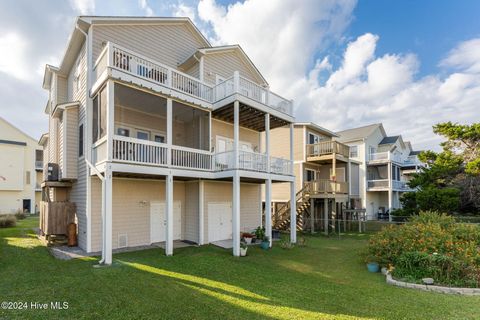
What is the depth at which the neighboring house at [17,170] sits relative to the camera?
A: 2844 centimetres

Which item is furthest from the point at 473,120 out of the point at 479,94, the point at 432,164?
the point at 432,164

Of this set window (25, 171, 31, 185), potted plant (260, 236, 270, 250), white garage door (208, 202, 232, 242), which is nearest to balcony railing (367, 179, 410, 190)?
white garage door (208, 202, 232, 242)

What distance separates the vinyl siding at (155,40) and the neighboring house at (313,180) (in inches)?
440

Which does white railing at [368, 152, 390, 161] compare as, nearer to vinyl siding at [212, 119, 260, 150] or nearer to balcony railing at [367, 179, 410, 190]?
balcony railing at [367, 179, 410, 190]

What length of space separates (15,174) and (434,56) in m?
41.0

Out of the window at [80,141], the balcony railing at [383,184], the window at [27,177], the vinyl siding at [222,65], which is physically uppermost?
the vinyl siding at [222,65]

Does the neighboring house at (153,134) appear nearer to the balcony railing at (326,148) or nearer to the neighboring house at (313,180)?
the neighboring house at (313,180)

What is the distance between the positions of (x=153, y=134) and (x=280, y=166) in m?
6.97

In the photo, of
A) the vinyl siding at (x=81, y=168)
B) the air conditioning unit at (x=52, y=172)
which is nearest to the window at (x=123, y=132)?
the vinyl siding at (x=81, y=168)

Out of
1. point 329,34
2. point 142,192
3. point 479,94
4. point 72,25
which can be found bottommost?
point 142,192

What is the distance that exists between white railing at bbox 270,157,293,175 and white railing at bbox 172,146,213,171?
3.52 meters

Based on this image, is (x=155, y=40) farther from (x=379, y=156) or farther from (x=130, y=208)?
(x=379, y=156)

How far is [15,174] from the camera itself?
2894 cm

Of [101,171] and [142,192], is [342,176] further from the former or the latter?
[101,171]
